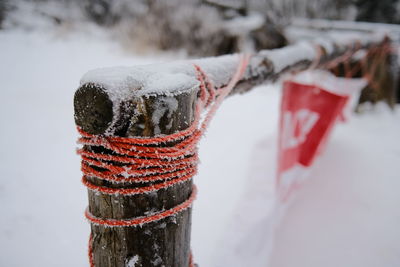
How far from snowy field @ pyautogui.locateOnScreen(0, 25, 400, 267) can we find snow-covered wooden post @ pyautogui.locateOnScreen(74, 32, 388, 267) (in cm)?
119

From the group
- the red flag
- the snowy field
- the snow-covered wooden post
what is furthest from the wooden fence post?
the red flag

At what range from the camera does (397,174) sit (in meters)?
3.15

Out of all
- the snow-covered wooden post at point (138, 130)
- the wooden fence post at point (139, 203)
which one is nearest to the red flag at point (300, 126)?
the snow-covered wooden post at point (138, 130)

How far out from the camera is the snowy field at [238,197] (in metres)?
1.92

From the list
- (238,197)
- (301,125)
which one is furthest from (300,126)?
(238,197)

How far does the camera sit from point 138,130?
0.64 meters

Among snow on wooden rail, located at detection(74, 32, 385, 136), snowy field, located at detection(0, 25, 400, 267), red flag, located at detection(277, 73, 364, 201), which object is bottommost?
snowy field, located at detection(0, 25, 400, 267)

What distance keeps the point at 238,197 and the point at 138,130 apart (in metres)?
2.11

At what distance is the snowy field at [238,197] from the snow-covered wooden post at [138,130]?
3.90 ft

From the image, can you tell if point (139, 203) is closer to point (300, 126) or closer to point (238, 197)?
point (300, 126)

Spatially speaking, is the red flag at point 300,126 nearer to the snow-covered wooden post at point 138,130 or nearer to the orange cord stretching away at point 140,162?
the snow-covered wooden post at point 138,130

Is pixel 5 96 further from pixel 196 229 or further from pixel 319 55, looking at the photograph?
pixel 319 55

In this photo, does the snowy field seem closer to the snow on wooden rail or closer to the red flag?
the red flag

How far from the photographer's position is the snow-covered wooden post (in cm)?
60
